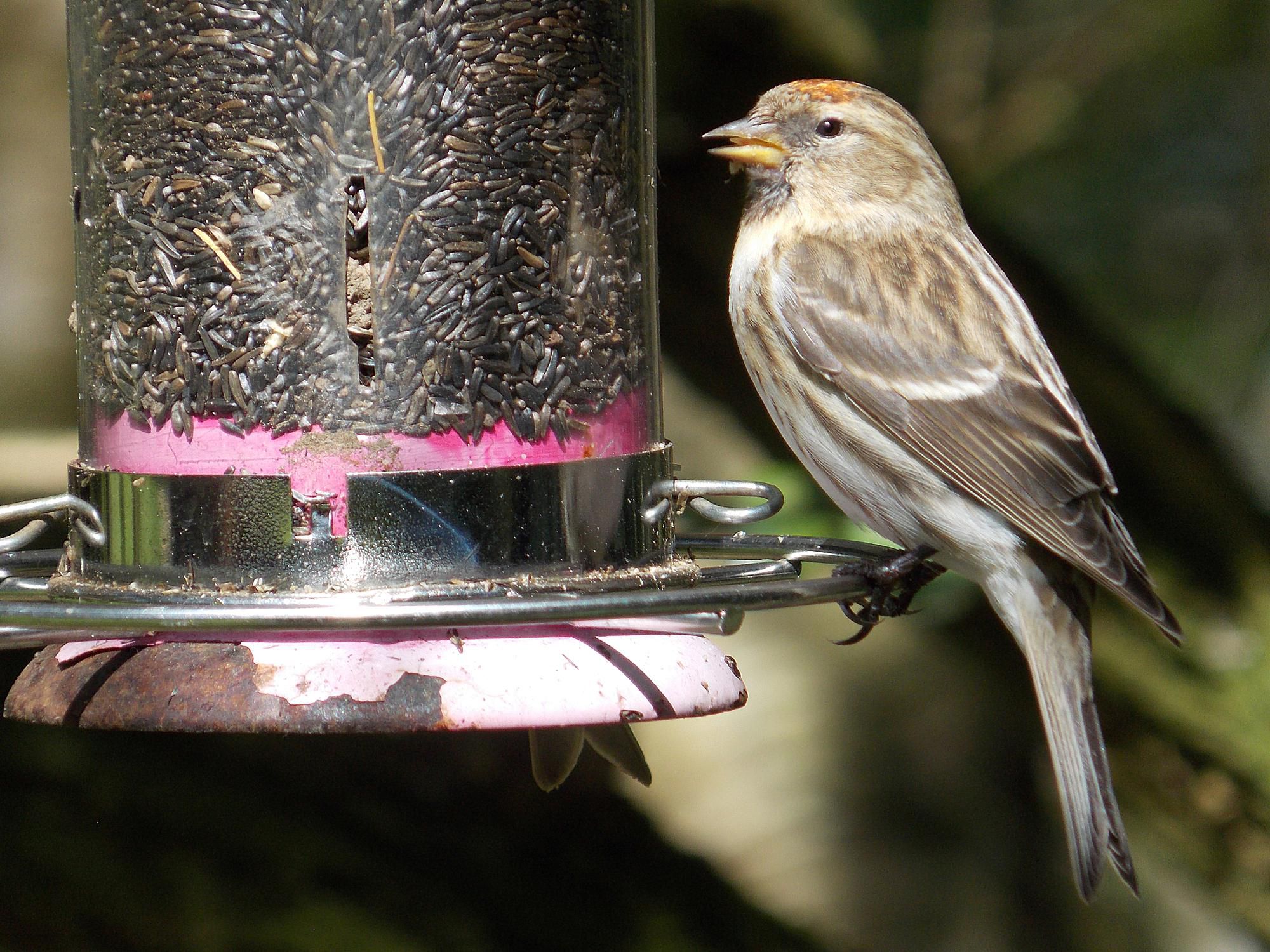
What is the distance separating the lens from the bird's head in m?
4.04

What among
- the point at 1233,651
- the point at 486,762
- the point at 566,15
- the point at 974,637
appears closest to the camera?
the point at 566,15

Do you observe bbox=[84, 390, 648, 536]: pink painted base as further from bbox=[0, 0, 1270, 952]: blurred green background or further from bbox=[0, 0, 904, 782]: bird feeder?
bbox=[0, 0, 1270, 952]: blurred green background

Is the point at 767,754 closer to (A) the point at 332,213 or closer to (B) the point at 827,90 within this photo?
(B) the point at 827,90

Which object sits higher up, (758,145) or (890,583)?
(758,145)

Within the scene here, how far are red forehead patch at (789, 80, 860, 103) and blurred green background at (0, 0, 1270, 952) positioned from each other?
96 centimetres

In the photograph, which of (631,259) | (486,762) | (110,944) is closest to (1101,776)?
(631,259)

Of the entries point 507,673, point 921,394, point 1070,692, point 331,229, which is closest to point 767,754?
point 1070,692

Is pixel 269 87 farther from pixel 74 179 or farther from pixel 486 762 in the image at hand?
pixel 486 762

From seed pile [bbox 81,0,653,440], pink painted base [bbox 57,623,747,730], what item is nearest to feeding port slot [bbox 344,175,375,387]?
seed pile [bbox 81,0,653,440]

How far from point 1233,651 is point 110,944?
354cm

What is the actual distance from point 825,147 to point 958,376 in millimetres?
721

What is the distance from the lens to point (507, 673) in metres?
2.67

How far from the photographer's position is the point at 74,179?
3262 mm

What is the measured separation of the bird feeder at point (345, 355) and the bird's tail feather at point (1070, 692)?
92 centimetres
